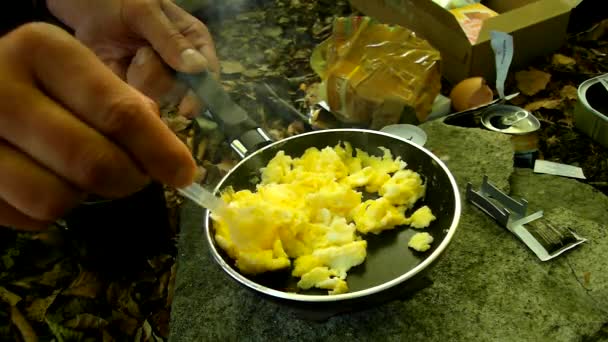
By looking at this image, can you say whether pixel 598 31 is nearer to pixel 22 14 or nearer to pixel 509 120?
pixel 509 120

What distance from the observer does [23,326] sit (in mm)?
1472

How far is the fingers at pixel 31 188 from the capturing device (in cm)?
Answer: 63

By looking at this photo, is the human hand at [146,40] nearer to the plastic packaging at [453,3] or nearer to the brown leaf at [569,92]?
the plastic packaging at [453,3]

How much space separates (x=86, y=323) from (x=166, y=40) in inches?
31.6

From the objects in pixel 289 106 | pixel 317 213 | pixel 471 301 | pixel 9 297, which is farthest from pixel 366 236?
pixel 9 297

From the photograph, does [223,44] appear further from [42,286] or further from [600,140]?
[600,140]

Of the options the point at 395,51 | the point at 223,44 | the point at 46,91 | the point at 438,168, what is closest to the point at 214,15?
the point at 223,44

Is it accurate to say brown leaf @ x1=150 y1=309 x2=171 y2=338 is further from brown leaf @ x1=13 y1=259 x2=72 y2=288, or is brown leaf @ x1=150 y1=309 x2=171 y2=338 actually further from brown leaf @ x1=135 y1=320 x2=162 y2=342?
brown leaf @ x1=13 y1=259 x2=72 y2=288

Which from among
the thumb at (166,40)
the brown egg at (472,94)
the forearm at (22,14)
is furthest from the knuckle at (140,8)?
the brown egg at (472,94)

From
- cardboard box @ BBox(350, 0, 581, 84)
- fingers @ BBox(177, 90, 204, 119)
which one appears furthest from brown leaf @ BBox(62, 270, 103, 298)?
cardboard box @ BBox(350, 0, 581, 84)

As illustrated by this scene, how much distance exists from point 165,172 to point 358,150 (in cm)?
76

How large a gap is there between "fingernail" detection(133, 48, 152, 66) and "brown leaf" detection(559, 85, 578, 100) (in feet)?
4.92

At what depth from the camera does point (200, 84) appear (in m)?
1.32

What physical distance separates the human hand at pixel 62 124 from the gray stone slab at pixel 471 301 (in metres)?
0.53
